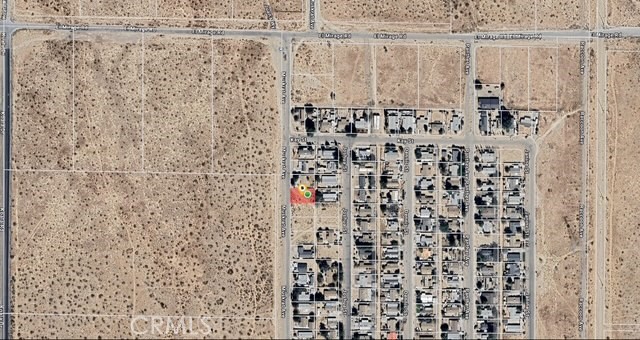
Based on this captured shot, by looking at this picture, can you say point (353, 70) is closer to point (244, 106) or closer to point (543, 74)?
point (244, 106)

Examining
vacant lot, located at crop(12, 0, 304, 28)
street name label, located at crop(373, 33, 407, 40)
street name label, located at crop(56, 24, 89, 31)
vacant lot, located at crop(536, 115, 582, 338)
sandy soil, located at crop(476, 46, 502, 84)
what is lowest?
vacant lot, located at crop(536, 115, 582, 338)

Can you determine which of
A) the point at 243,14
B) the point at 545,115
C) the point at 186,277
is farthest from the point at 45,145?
the point at 545,115

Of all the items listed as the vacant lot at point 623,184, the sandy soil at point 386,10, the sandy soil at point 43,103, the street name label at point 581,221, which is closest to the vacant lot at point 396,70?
the sandy soil at point 386,10

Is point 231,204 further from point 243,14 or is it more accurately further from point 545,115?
point 545,115

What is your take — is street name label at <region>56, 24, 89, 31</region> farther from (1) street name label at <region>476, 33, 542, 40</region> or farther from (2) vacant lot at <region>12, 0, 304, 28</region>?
(1) street name label at <region>476, 33, 542, 40</region>

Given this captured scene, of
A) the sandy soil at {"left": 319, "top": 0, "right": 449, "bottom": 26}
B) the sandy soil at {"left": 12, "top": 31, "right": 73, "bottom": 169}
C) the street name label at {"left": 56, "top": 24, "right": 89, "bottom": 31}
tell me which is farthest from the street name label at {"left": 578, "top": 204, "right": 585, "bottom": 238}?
the street name label at {"left": 56, "top": 24, "right": 89, "bottom": 31}

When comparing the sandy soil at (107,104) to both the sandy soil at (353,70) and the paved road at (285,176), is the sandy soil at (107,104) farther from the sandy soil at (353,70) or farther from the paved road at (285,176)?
the sandy soil at (353,70)
